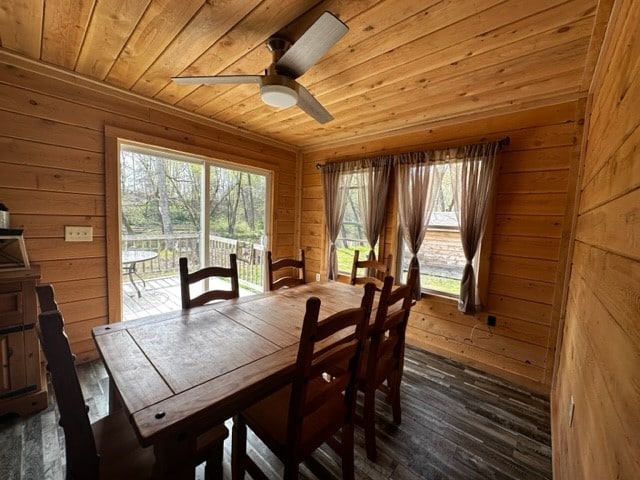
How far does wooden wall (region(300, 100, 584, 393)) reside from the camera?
7.09ft

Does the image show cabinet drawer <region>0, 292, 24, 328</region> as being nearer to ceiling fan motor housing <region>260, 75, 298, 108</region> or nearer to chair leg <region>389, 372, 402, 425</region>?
ceiling fan motor housing <region>260, 75, 298, 108</region>

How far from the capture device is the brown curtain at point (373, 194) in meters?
3.05

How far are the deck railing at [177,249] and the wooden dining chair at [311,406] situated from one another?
7.08 ft

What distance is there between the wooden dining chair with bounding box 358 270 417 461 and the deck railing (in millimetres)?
2279

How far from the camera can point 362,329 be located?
1.21 metres

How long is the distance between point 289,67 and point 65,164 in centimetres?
201

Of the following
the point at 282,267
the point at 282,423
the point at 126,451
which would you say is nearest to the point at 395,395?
the point at 282,423

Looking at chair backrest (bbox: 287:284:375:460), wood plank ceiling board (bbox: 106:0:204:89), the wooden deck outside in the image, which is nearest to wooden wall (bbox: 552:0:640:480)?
chair backrest (bbox: 287:284:375:460)

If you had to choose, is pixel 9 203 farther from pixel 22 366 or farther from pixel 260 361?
pixel 260 361

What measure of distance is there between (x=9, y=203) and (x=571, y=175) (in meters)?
4.24

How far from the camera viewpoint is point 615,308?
726mm

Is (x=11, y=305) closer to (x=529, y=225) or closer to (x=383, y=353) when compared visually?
(x=383, y=353)

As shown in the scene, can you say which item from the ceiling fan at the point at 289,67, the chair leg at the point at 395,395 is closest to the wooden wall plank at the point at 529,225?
the chair leg at the point at 395,395

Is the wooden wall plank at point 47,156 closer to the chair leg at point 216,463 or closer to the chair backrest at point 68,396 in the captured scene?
the chair backrest at point 68,396
